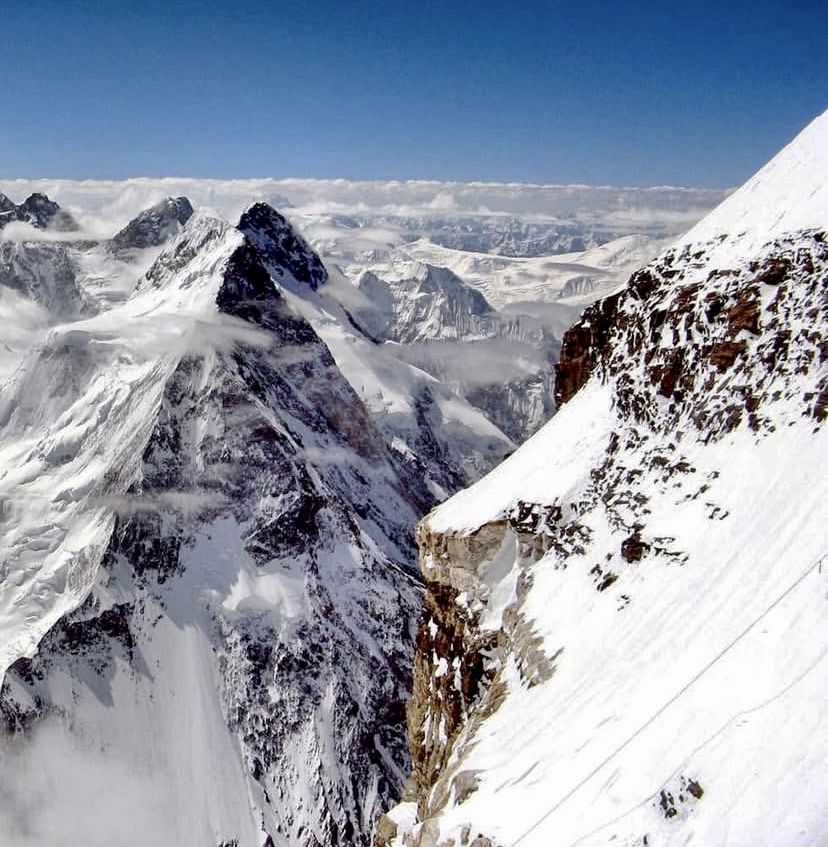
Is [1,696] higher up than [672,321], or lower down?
lower down

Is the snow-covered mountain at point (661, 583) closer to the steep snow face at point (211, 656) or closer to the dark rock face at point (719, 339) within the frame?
the dark rock face at point (719, 339)

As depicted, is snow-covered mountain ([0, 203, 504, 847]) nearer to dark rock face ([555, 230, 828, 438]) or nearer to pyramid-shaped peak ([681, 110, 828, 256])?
dark rock face ([555, 230, 828, 438])

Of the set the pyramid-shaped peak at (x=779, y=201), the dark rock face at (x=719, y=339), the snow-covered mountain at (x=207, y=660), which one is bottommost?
the snow-covered mountain at (x=207, y=660)

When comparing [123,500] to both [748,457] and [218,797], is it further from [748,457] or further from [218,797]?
[748,457]

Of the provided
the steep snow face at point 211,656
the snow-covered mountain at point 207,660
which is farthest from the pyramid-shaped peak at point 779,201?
the steep snow face at point 211,656

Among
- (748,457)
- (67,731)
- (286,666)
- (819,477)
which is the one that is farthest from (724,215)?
(67,731)

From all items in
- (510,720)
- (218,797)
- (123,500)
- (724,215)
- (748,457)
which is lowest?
(218,797)

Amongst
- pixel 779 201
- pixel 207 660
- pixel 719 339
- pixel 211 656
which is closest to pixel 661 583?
pixel 719 339

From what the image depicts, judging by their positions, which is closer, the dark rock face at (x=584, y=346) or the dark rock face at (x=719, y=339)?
the dark rock face at (x=719, y=339)
